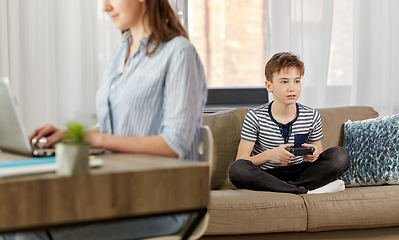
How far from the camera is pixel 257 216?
1.69 meters

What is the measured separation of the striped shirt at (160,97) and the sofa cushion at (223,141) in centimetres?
116

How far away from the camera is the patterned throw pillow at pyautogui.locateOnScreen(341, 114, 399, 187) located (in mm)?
2023

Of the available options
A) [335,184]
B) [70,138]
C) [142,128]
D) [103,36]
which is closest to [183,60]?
[142,128]

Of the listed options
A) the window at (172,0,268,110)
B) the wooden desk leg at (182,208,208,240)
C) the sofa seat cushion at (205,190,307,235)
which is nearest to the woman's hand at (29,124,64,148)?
the wooden desk leg at (182,208,208,240)

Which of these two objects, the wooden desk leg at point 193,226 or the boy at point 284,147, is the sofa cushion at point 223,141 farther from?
the wooden desk leg at point 193,226

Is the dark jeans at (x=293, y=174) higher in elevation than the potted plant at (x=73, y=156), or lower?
lower

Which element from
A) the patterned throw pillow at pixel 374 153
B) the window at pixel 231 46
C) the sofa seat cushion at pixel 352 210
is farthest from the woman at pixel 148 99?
the window at pixel 231 46

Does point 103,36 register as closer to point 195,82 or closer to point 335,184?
point 335,184

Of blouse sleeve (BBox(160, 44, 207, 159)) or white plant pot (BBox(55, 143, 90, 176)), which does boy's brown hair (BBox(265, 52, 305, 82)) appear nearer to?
blouse sleeve (BBox(160, 44, 207, 159))

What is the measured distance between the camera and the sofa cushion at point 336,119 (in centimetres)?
230

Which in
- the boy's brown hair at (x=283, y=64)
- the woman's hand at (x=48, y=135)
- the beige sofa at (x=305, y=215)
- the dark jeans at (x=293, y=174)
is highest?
the boy's brown hair at (x=283, y=64)

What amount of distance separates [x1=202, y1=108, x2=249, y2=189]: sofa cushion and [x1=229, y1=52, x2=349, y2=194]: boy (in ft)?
0.36

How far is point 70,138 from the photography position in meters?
0.64

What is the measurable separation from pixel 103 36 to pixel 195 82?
184 centimetres
